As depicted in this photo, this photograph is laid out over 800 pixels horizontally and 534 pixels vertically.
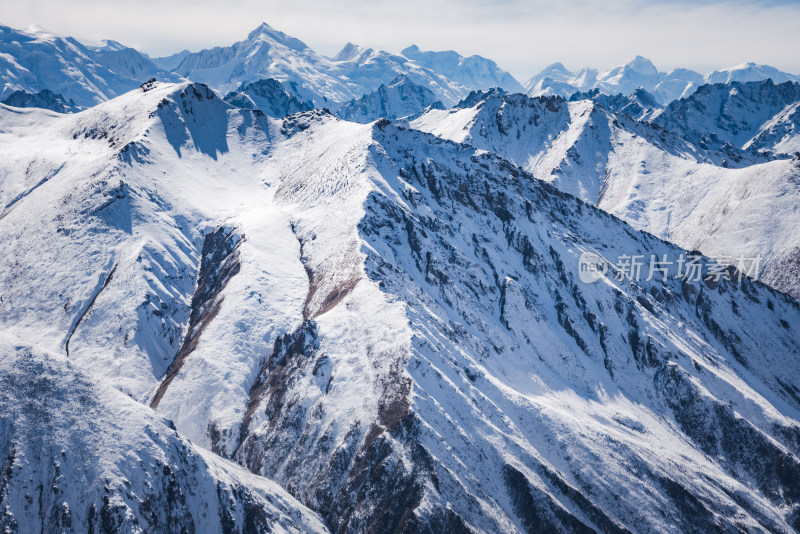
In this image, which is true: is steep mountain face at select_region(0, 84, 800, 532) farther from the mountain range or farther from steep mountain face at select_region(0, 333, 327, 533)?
steep mountain face at select_region(0, 333, 327, 533)

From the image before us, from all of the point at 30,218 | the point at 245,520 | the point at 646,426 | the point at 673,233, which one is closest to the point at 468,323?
the point at 646,426

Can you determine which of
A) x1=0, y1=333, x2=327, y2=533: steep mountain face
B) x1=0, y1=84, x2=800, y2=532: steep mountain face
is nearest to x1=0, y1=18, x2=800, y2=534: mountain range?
x1=0, y1=333, x2=327, y2=533: steep mountain face

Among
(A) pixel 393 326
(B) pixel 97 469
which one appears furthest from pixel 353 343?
(B) pixel 97 469

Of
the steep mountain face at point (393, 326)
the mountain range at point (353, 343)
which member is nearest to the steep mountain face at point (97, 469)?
the mountain range at point (353, 343)

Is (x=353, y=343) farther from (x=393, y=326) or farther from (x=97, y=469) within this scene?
(x=97, y=469)

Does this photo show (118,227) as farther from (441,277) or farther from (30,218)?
(441,277)

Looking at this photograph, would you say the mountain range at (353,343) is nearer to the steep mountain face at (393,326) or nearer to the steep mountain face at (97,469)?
the steep mountain face at (97,469)
